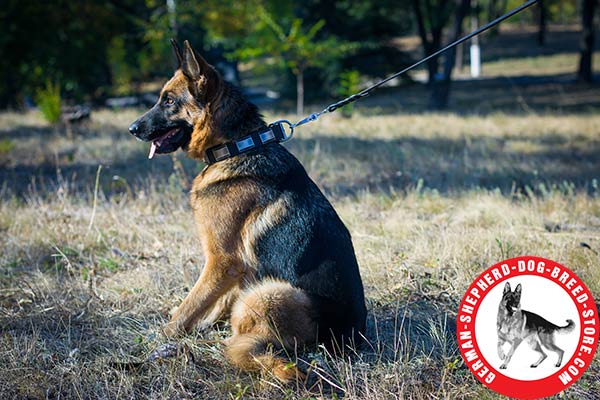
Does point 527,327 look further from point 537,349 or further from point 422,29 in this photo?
point 422,29

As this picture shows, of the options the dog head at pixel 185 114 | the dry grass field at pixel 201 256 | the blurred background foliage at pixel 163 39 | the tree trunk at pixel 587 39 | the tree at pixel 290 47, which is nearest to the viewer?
the dry grass field at pixel 201 256

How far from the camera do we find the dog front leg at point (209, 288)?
10.3 ft

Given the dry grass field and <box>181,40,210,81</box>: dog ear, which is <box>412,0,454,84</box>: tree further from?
<box>181,40,210,81</box>: dog ear

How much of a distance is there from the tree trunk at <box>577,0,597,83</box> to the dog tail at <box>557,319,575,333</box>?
2184 centimetres

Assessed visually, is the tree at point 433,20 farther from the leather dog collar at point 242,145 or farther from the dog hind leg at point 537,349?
the dog hind leg at point 537,349

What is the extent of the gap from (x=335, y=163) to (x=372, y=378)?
5580mm

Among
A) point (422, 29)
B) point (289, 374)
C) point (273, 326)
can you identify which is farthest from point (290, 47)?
point (289, 374)

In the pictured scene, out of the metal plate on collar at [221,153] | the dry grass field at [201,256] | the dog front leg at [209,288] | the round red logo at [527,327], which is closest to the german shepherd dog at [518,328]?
the round red logo at [527,327]

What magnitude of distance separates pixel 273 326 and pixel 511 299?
130 centimetres

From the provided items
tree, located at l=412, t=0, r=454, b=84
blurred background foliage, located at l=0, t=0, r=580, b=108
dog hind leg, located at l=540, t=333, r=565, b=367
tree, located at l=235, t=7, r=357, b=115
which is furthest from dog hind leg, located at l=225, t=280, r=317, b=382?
tree, located at l=412, t=0, r=454, b=84

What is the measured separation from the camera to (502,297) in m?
2.66

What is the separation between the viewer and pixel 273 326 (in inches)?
116

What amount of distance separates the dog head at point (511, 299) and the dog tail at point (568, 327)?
22 cm

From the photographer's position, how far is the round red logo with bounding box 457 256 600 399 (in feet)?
8.40
